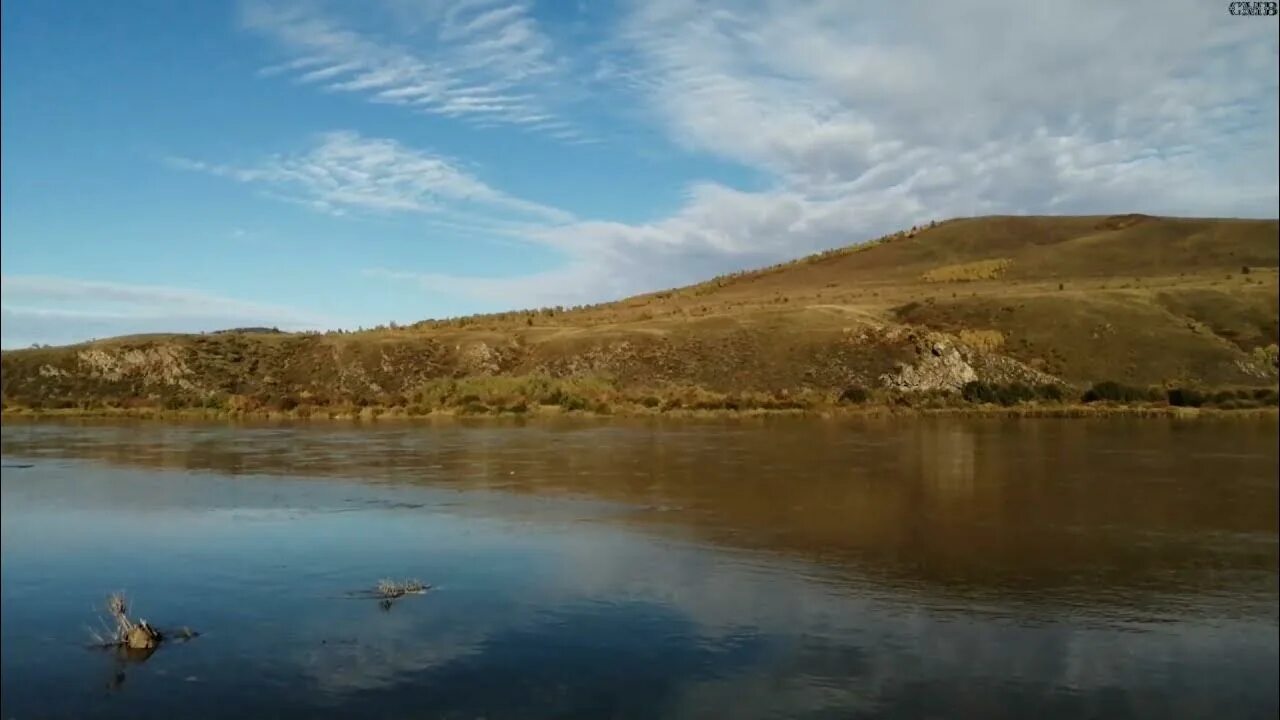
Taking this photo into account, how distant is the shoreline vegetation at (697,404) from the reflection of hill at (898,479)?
13.2ft

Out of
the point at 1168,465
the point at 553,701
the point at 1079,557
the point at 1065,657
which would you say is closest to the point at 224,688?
the point at 553,701

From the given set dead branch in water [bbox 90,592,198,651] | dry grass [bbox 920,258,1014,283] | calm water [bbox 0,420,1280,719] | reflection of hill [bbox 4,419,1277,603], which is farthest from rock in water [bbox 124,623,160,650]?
dry grass [bbox 920,258,1014,283]

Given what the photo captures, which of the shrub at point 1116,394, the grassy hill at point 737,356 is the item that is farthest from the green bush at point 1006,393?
the shrub at point 1116,394

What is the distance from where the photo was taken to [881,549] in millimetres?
13219

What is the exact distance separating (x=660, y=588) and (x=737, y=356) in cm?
3904

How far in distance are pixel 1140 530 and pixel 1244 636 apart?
5.41 metres

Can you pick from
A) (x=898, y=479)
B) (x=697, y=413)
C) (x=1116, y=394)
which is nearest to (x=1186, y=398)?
(x=1116, y=394)

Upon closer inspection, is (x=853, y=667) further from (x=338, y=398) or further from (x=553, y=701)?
(x=338, y=398)

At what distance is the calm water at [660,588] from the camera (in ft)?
26.2

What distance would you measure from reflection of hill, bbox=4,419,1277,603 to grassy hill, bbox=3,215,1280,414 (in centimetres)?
933

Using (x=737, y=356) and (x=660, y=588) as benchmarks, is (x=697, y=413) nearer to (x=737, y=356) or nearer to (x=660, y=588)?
(x=737, y=356)

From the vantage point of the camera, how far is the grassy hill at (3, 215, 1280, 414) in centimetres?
4503

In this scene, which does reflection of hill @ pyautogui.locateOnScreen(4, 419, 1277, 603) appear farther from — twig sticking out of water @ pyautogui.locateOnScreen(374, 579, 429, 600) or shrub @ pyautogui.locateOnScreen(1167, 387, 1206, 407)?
shrub @ pyautogui.locateOnScreen(1167, 387, 1206, 407)

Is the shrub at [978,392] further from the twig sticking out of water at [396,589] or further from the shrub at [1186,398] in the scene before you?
the twig sticking out of water at [396,589]
